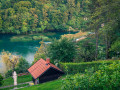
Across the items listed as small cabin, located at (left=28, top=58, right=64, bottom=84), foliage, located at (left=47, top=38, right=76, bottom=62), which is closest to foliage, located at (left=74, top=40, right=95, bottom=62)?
foliage, located at (left=47, top=38, right=76, bottom=62)

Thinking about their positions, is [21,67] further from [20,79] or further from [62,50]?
[62,50]

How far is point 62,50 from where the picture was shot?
893 inches

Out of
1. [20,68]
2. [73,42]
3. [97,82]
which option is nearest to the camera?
[97,82]

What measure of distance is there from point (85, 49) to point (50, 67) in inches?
303

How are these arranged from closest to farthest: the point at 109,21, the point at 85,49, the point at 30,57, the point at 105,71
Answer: the point at 105,71 < the point at 109,21 < the point at 85,49 < the point at 30,57

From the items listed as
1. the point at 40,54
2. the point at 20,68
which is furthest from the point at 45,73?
the point at 40,54

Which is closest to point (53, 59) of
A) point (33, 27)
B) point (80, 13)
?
point (33, 27)

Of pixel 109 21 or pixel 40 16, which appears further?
pixel 40 16

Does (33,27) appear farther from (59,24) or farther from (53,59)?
(53,59)

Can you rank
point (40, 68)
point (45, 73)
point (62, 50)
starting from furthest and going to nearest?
point (62, 50) < point (40, 68) < point (45, 73)

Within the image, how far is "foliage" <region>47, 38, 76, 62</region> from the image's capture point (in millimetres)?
22844

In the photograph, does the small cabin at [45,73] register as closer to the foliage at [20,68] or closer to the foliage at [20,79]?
the foliage at [20,79]

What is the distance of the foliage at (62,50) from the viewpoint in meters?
22.8

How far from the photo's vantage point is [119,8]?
71.1 feet
